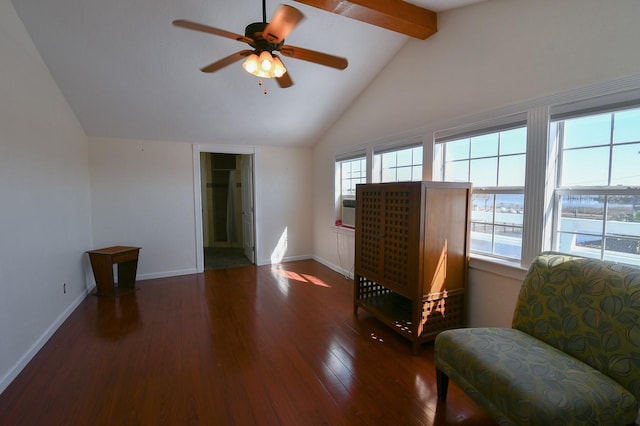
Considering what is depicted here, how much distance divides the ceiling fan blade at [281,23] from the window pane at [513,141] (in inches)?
72.1

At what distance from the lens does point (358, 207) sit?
3.10m

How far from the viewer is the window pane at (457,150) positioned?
265cm

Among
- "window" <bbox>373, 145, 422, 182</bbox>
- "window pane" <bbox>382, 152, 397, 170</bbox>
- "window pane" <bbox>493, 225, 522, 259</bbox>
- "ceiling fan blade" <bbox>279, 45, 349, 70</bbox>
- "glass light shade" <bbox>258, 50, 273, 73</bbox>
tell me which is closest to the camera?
Result: "glass light shade" <bbox>258, 50, 273, 73</bbox>

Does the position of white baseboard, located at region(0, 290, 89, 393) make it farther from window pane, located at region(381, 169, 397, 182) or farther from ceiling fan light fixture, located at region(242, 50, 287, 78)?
window pane, located at region(381, 169, 397, 182)

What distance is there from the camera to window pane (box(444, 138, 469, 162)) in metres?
2.65

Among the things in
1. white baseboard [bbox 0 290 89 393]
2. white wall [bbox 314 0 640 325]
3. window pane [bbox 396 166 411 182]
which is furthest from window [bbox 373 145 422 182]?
white baseboard [bbox 0 290 89 393]

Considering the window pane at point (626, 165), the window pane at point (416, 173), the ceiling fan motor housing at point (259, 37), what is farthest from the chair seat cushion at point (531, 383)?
the ceiling fan motor housing at point (259, 37)

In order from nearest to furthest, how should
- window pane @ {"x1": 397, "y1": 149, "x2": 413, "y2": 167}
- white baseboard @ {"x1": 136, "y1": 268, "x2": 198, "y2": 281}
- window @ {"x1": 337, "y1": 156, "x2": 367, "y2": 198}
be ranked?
window pane @ {"x1": 397, "y1": 149, "x2": 413, "y2": 167}, window @ {"x1": 337, "y1": 156, "x2": 367, "y2": 198}, white baseboard @ {"x1": 136, "y1": 268, "x2": 198, "y2": 281}

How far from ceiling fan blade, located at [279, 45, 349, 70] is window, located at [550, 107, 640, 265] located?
154cm

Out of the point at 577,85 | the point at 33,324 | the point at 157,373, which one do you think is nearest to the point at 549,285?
the point at 577,85

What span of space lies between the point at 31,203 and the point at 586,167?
4188 mm

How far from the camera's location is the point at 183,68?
3.01 metres

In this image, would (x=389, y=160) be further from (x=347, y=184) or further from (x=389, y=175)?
(x=347, y=184)

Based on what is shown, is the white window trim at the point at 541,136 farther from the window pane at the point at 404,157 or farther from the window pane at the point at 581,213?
the window pane at the point at 404,157
